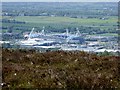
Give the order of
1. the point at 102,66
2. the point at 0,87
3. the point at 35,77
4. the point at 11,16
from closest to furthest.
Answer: the point at 0,87 → the point at 35,77 → the point at 102,66 → the point at 11,16

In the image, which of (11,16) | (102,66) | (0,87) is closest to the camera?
(0,87)

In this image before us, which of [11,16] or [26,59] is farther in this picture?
[11,16]

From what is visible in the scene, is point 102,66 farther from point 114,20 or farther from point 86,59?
point 114,20

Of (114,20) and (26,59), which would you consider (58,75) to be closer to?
(26,59)

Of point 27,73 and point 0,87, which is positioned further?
point 27,73

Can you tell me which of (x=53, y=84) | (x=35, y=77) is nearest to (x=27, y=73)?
(x=35, y=77)

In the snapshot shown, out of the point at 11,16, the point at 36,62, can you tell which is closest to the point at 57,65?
the point at 36,62
